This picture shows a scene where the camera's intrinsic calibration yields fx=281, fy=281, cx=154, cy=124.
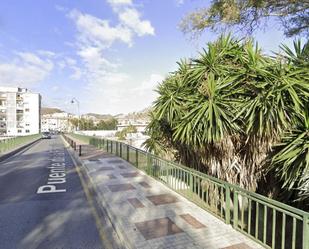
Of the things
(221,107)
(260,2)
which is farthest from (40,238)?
(260,2)

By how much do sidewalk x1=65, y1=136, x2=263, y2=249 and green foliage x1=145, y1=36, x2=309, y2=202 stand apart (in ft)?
5.13

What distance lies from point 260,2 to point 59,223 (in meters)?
9.01

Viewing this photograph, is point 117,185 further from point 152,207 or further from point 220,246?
point 220,246

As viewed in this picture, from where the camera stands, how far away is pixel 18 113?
95.6m

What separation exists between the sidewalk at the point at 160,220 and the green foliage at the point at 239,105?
61.6 inches

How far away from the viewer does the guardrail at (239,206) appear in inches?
168

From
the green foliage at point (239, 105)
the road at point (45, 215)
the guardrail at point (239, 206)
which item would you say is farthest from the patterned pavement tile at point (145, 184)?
the green foliage at point (239, 105)

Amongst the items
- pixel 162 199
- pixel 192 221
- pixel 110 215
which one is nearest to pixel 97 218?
pixel 110 215

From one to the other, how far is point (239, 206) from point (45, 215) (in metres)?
4.46

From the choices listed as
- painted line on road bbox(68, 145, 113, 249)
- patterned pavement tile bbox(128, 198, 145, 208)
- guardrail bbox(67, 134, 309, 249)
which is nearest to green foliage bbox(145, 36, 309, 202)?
guardrail bbox(67, 134, 309, 249)

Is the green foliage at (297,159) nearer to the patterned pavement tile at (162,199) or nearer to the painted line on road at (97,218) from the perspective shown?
the patterned pavement tile at (162,199)

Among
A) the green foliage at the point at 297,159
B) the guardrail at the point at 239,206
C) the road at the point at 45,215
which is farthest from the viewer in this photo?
the green foliage at the point at 297,159

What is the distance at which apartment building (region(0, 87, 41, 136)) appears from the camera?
89.4 metres

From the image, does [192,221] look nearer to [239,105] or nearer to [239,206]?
[239,206]
